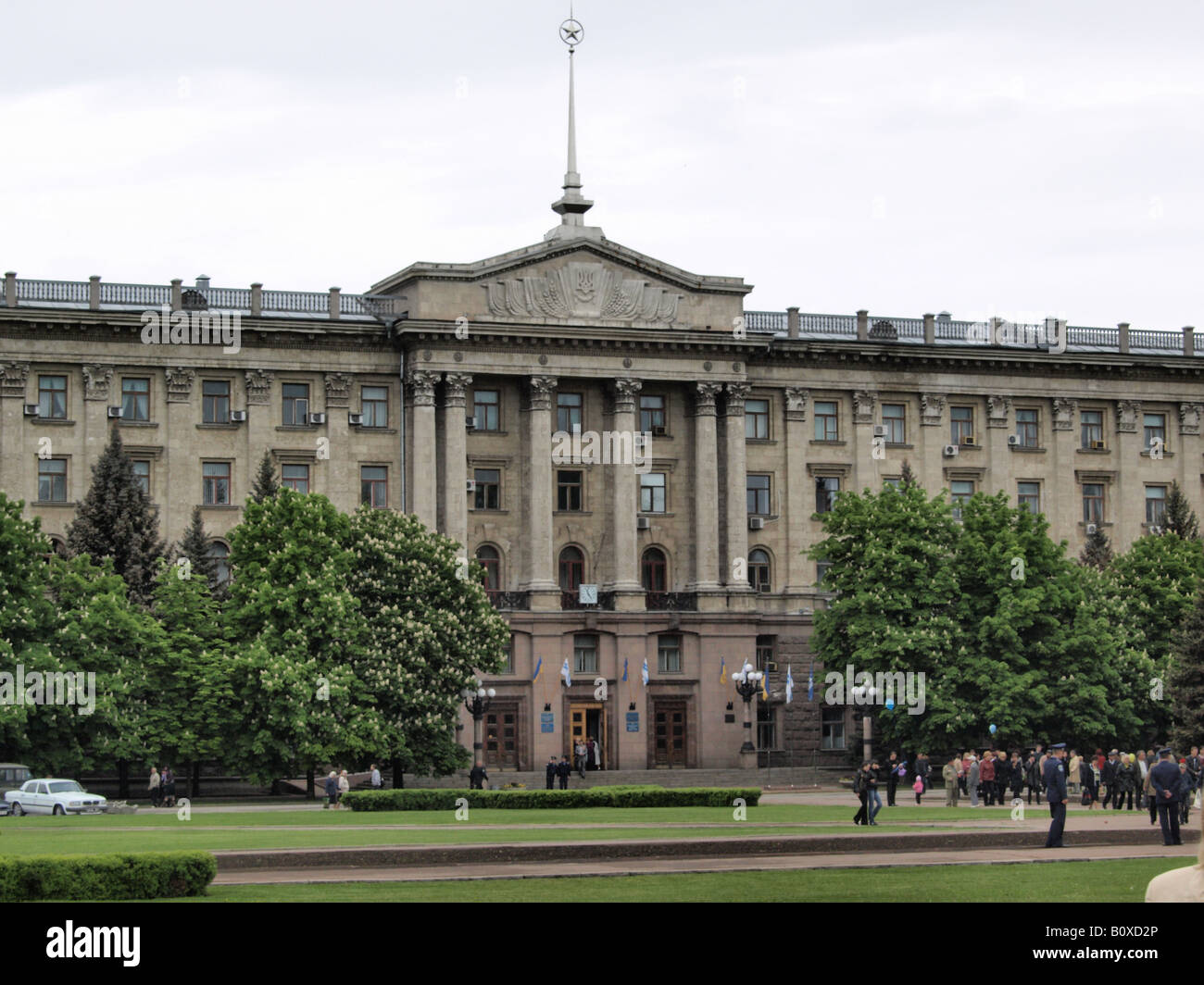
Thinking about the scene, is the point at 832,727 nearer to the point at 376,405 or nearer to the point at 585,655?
the point at 585,655

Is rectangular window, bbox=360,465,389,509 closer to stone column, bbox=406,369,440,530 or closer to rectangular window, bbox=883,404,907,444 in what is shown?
stone column, bbox=406,369,440,530

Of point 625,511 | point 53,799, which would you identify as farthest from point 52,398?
point 53,799

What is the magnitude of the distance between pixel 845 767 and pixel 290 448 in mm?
25851

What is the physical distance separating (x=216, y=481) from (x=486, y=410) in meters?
11.5

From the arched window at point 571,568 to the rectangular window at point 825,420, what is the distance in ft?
40.3

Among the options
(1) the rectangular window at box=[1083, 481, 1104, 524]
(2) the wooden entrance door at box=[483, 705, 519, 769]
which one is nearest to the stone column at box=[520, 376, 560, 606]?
(2) the wooden entrance door at box=[483, 705, 519, 769]

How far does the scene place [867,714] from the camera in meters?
73.9

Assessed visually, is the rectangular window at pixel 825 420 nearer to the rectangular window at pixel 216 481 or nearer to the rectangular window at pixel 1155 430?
the rectangular window at pixel 1155 430

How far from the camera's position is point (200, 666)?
6266cm

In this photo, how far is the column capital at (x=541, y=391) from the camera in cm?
7938

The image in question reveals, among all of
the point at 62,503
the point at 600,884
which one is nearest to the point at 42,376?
the point at 62,503

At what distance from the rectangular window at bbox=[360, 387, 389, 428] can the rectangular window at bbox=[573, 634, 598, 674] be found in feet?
39.3
